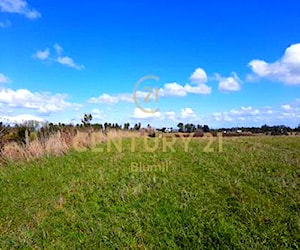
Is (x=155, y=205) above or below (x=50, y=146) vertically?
below

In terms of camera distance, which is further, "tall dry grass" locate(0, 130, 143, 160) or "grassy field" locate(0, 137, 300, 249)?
"tall dry grass" locate(0, 130, 143, 160)

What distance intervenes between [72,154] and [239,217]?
7913 millimetres

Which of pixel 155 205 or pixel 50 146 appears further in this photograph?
pixel 50 146

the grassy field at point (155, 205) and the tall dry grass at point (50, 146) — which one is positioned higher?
the tall dry grass at point (50, 146)

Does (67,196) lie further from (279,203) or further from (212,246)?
(279,203)

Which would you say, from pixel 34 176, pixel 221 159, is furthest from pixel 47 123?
pixel 221 159

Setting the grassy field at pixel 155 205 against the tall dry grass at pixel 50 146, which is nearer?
the grassy field at pixel 155 205

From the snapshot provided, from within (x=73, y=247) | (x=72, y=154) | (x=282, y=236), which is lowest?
(x=73, y=247)

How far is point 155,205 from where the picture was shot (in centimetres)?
656

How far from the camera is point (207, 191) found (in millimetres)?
7082

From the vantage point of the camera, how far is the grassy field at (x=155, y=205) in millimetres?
5406

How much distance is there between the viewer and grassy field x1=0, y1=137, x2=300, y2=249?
5406mm

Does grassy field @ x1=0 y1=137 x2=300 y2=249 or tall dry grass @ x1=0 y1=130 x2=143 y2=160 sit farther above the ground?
tall dry grass @ x1=0 y1=130 x2=143 y2=160

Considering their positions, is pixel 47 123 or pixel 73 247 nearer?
pixel 73 247
